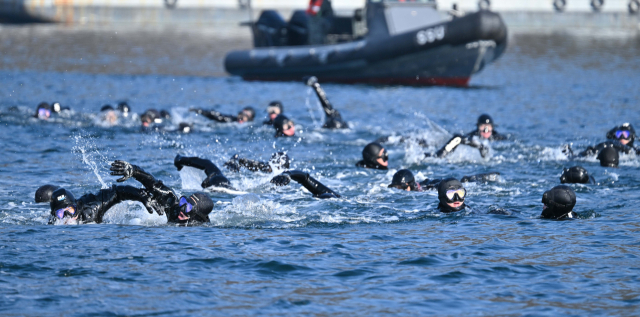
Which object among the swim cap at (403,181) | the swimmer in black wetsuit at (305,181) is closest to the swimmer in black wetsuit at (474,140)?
the swim cap at (403,181)

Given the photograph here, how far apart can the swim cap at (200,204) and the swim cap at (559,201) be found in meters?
4.31

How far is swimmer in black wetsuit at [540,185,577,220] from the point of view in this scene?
10.8 meters

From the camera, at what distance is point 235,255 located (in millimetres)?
9453

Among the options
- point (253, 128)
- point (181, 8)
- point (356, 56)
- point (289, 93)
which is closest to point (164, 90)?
point (289, 93)

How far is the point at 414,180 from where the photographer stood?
1318cm

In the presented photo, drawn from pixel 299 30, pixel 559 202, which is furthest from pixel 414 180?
pixel 299 30

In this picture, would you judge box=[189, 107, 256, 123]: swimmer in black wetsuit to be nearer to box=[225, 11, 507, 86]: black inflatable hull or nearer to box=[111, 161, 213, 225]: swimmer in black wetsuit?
box=[111, 161, 213, 225]: swimmer in black wetsuit

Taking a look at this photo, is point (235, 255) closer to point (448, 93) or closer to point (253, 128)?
point (253, 128)

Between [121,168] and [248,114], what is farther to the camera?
[248,114]

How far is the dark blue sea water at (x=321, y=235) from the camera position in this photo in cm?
812

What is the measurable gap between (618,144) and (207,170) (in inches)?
312

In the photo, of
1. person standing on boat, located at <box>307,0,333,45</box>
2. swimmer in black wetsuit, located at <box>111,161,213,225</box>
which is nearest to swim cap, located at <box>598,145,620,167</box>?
swimmer in black wetsuit, located at <box>111,161,213,225</box>

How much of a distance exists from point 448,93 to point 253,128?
9.38m

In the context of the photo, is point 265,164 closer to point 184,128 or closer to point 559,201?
point 559,201
